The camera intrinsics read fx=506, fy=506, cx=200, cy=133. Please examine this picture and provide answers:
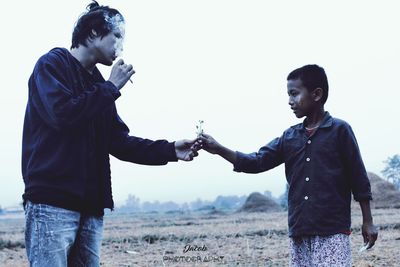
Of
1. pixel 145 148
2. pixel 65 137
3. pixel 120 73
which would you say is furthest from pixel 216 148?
pixel 65 137

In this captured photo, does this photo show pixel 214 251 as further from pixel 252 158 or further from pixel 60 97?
pixel 60 97

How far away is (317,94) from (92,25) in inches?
59.2

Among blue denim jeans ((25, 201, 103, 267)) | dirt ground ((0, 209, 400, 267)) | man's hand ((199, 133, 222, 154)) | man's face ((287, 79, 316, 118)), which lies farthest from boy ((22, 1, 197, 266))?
dirt ground ((0, 209, 400, 267))

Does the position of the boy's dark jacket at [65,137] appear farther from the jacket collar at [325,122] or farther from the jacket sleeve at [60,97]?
the jacket collar at [325,122]

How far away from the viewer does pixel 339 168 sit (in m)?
3.10

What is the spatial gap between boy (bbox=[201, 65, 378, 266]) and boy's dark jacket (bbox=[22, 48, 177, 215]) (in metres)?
0.98

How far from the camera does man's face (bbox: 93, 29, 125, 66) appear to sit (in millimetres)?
2625

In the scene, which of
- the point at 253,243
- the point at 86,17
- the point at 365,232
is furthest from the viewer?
the point at 253,243

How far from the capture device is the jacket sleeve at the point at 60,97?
89.6 inches

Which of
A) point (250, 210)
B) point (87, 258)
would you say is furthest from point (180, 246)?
point (250, 210)

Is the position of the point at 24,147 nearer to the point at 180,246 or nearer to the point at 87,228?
the point at 87,228

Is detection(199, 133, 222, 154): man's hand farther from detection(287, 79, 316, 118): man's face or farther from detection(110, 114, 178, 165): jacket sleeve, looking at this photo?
detection(287, 79, 316, 118): man's face

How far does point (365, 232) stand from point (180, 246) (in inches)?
207

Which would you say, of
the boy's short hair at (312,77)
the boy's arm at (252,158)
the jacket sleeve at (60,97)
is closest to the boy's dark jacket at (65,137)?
the jacket sleeve at (60,97)
